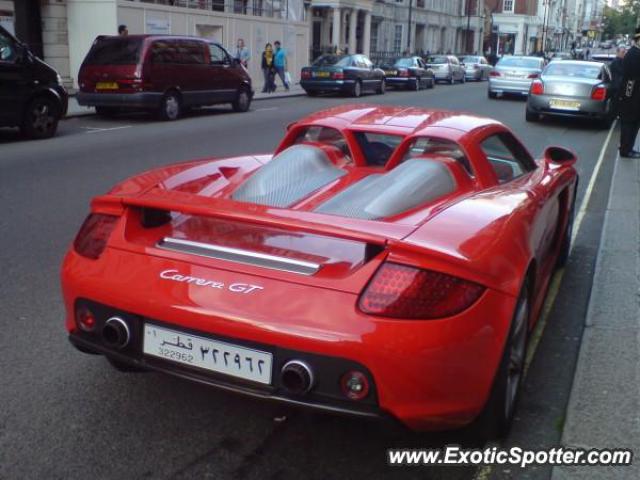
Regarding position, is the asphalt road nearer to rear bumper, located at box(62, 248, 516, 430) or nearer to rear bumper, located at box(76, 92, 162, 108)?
rear bumper, located at box(62, 248, 516, 430)

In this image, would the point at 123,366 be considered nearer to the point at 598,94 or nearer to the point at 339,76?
the point at 598,94

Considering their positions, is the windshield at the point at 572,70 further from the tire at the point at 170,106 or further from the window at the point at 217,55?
the tire at the point at 170,106

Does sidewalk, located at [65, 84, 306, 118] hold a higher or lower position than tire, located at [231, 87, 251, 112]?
lower

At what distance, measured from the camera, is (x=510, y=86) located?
80.1 ft

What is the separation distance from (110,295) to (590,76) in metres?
16.1

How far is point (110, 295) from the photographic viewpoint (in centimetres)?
281

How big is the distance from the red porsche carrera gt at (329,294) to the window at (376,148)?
0.71 metres

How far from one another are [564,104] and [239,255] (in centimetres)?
1493

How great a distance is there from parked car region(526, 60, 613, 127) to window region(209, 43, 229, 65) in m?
7.17

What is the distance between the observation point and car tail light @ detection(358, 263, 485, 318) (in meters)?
2.50

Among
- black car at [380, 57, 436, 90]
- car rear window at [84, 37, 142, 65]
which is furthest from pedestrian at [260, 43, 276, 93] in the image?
car rear window at [84, 37, 142, 65]

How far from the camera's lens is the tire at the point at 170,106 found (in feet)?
51.7

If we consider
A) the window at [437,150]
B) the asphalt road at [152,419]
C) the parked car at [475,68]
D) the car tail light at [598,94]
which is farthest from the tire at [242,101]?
the parked car at [475,68]

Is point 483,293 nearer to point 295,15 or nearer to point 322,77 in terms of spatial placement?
point 322,77
